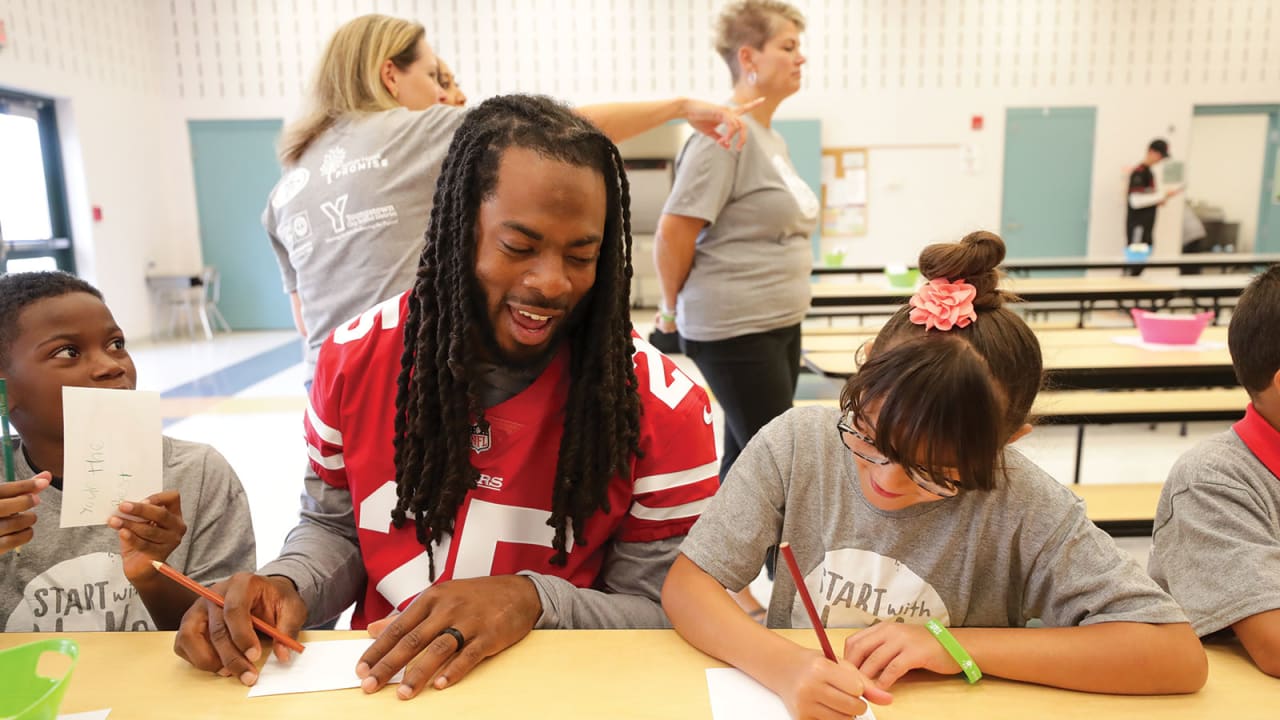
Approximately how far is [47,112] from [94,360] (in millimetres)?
7330

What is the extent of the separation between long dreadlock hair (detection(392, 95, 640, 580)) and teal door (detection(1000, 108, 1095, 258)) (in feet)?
26.9

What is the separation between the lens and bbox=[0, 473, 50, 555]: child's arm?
92 centimetres

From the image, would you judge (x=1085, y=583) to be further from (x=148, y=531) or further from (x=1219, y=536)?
(x=148, y=531)

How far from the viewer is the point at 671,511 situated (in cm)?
113

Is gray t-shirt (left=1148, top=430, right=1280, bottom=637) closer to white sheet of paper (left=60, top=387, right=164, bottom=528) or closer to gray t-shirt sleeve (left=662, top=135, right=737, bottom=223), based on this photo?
white sheet of paper (left=60, top=387, right=164, bottom=528)

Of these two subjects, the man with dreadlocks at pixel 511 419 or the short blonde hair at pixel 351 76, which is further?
the short blonde hair at pixel 351 76

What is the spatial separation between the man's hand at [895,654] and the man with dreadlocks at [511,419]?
32 cm

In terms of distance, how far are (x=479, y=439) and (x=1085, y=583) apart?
76 cm

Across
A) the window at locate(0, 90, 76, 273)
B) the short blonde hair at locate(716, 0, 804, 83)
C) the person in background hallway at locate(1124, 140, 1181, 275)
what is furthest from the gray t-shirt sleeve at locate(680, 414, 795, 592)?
the person in background hallway at locate(1124, 140, 1181, 275)

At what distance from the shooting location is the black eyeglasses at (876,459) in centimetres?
93

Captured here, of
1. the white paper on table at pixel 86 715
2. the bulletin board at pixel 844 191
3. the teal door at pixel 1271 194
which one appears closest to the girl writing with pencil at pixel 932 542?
the white paper on table at pixel 86 715

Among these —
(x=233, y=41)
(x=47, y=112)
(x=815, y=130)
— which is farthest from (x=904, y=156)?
(x=47, y=112)

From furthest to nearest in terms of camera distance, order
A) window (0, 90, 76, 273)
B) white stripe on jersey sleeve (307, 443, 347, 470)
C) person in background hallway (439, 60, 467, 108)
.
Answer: window (0, 90, 76, 273) → person in background hallway (439, 60, 467, 108) → white stripe on jersey sleeve (307, 443, 347, 470)

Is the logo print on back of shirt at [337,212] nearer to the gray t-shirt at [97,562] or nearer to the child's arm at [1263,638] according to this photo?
the gray t-shirt at [97,562]
